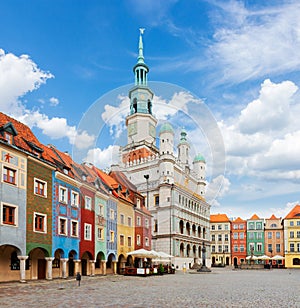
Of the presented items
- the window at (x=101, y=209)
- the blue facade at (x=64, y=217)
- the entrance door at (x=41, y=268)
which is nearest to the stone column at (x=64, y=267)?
the blue facade at (x=64, y=217)

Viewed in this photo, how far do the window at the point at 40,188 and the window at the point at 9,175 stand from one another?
2442mm

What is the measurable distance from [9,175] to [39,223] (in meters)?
4.85

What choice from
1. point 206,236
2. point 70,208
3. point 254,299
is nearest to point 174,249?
point 206,236

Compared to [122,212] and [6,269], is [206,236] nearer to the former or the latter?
[122,212]

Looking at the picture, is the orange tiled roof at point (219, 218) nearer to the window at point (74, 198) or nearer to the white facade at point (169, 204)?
the white facade at point (169, 204)

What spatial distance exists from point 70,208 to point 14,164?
848 cm

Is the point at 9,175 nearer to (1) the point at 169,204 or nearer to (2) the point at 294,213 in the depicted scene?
(1) the point at 169,204

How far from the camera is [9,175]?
26.7 m

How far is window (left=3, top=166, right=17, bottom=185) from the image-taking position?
86.3 feet

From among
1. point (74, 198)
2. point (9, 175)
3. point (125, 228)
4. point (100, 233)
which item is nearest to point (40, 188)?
point (9, 175)

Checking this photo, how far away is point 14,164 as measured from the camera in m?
27.2

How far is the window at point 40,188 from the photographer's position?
97.3 ft

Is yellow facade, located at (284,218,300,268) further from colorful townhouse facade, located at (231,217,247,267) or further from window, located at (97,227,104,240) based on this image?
window, located at (97,227,104,240)

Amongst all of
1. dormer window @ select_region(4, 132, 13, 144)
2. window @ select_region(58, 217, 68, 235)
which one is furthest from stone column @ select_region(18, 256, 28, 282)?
dormer window @ select_region(4, 132, 13, 144)
